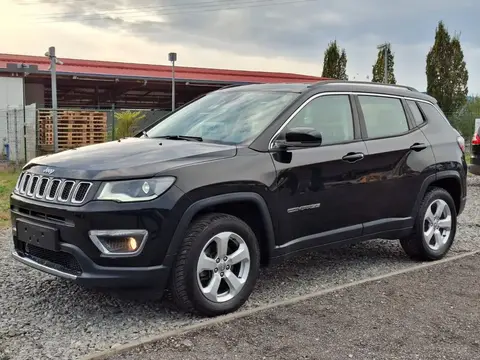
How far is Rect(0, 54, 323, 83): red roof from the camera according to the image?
26.1 meters

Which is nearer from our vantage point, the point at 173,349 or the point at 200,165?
the point at 173,349

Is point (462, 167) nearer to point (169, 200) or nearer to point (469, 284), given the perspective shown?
point (469, 284)

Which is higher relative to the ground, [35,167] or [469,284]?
[35,167]

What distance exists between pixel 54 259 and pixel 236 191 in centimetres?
138

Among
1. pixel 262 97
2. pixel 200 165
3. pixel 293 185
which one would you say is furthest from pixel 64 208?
pixel 262 97

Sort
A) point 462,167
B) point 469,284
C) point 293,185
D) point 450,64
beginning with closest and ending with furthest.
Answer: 1. point 293,185
2. point 469,284
3. point 462,167
4. point 450,64

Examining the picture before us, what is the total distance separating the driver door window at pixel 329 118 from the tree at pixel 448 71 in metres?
30.2

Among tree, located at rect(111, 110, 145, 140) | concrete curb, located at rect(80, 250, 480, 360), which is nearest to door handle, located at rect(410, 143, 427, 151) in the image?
concrete curb, located at rect(80, 250, 480, 360)

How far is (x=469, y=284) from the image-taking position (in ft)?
16.4

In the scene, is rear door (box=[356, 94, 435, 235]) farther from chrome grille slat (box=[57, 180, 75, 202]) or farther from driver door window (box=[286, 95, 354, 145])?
chrome grille slat (box=[57, 180, 75, 202])

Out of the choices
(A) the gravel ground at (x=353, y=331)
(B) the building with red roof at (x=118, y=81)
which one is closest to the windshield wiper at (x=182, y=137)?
(A) the gravel ground at (x=353, y=331)

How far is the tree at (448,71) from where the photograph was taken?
33.3m

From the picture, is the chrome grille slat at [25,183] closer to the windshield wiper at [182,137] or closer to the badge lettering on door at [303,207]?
the windshield wiper at [182,137]

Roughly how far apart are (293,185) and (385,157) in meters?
1.27
